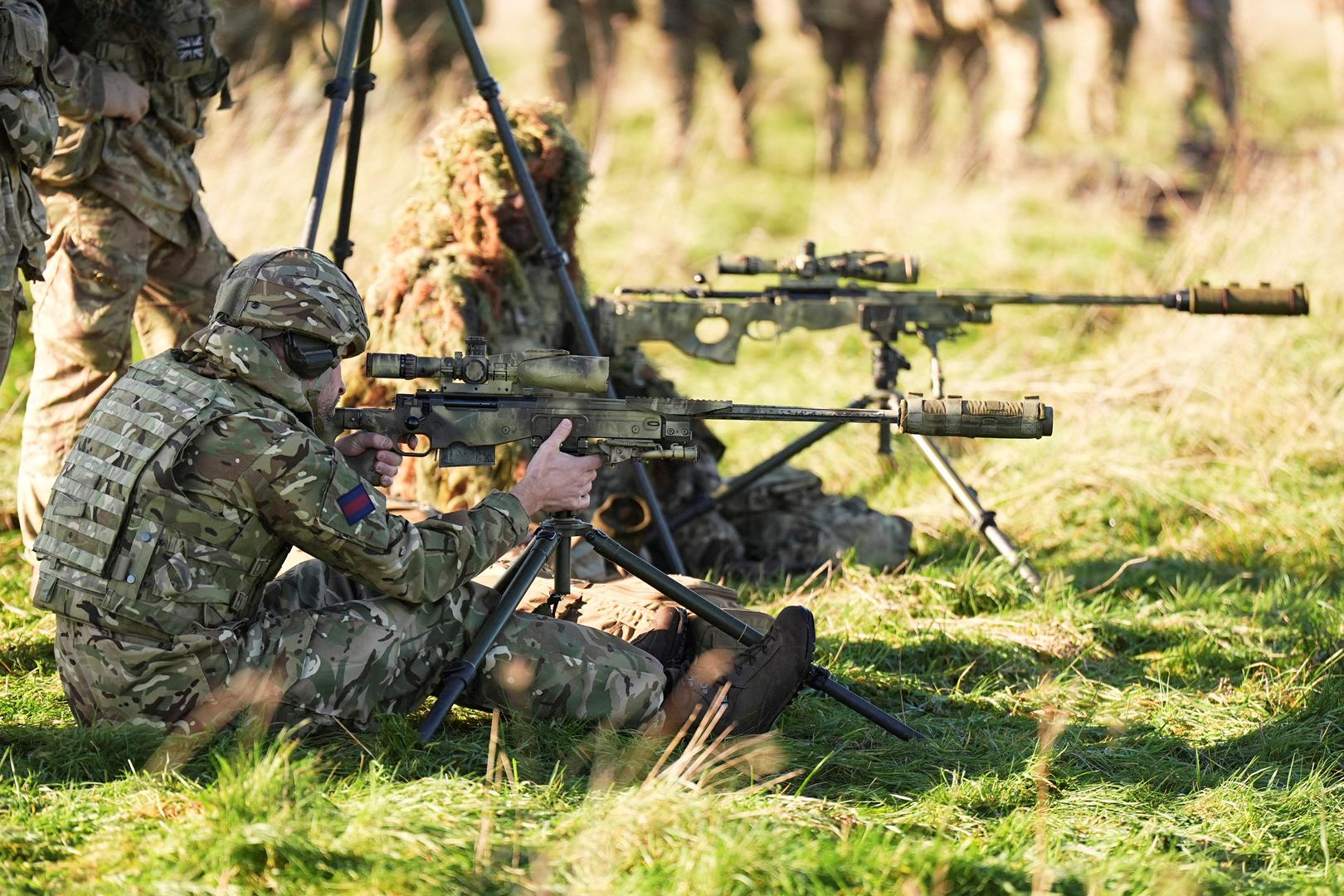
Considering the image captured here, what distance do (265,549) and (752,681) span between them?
1417 millimetres

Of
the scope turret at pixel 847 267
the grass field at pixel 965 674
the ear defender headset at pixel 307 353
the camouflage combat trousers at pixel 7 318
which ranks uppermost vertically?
the scope turret at pixel 847 267

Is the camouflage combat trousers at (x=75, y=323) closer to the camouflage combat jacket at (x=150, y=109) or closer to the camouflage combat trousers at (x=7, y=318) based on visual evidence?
the camouflage combat jacket at (x=150, y=109)

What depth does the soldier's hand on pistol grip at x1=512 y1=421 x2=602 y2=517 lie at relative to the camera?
3.90m

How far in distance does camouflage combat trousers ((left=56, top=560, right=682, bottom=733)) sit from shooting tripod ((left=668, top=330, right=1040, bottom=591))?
71.9 inches

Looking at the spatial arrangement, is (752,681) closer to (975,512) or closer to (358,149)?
(975,512)

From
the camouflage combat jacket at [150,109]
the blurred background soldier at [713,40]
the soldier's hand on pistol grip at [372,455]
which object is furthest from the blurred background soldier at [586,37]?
the soldier's hand on pistol grip at [372,455]

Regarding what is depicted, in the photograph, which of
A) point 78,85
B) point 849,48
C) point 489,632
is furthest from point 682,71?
point 489,632

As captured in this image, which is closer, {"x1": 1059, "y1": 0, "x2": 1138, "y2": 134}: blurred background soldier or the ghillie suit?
the ghillie suit

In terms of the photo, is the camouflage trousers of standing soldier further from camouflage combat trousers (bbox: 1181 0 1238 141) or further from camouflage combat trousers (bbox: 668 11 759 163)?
camouflage combat trousers (bbox: 1181 0 1238 141)

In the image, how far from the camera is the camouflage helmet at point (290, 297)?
136 inches

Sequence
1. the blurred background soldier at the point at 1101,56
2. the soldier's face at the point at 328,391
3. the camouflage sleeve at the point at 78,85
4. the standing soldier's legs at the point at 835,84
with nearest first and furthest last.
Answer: the soldier's face at the point at 328,391
the camouflage sleeve at the point at 78,85
the standing soldier's legs at the point at 835,84
the blurred background soldier at the point at 1101,56

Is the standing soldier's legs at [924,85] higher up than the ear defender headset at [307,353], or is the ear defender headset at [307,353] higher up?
the standing soldier's legs at [924,85]

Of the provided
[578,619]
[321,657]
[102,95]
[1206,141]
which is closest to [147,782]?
[321,657]

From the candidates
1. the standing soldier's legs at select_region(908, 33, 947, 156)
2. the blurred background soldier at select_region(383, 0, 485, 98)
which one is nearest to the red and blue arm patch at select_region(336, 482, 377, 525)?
the blurred background soldier at select_region(383, 0, 485, 98)
